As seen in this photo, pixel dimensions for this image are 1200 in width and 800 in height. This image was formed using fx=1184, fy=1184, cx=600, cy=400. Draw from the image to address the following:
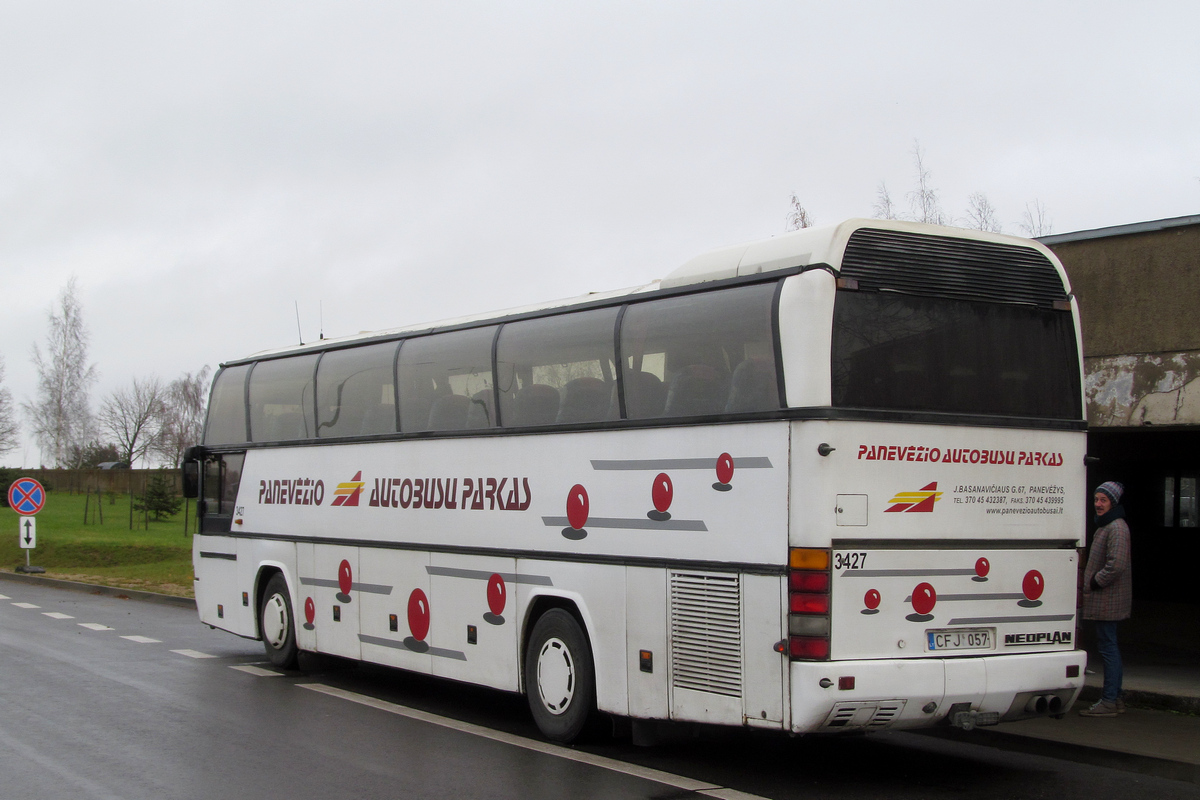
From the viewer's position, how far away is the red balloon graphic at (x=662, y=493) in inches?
320

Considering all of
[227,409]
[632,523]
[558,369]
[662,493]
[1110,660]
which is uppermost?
[558,369]

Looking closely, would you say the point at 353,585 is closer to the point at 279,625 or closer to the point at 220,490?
the point at 279,625

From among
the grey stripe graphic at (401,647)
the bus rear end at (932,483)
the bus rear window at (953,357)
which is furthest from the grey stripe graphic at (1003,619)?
the grey stripe graphic at (401,647)

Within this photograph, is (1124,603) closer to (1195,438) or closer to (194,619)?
(1195,438)

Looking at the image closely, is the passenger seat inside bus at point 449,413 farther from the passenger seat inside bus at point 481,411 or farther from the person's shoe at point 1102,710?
the person's shoe at point 1102,710

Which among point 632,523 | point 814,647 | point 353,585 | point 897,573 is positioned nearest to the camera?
point 814,647

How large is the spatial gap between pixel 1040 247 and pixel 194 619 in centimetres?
1452

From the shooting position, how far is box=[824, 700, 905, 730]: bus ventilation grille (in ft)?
23.2

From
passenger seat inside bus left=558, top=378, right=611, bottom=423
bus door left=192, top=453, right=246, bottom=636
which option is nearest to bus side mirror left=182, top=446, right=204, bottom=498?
bus door left=192, top=453, right=246, bottom=636

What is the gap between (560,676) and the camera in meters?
9.12

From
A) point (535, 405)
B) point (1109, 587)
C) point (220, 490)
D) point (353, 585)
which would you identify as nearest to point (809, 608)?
point (535, 405)

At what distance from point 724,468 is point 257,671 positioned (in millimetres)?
7538

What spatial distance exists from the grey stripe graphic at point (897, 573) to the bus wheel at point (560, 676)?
2.48 metres

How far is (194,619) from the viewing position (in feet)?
60.6
